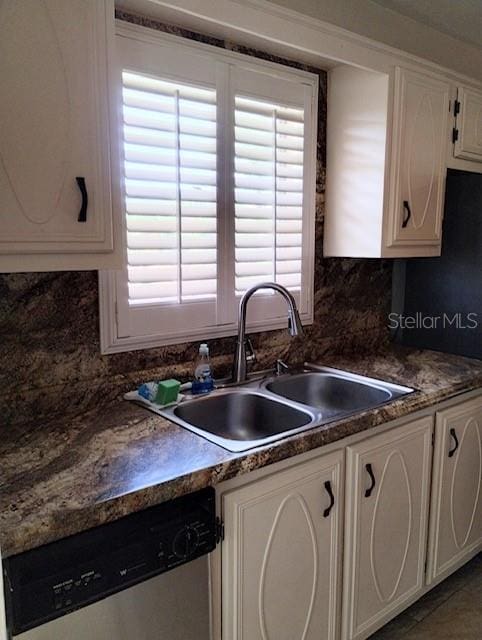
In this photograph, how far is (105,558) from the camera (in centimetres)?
104

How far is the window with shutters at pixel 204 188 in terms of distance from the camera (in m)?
1.66

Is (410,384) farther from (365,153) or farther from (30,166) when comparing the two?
(30,166)

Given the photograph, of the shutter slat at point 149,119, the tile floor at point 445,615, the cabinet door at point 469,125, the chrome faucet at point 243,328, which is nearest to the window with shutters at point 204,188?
the shutter slat at point 149,119

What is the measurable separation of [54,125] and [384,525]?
5.19 ft

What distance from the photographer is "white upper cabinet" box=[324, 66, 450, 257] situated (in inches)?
79.2

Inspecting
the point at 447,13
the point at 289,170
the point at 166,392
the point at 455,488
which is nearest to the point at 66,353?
the point at 166,392

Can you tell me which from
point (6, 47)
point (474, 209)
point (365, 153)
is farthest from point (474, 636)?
point (6, 47)

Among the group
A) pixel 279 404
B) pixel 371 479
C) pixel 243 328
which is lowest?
pixel 371 479

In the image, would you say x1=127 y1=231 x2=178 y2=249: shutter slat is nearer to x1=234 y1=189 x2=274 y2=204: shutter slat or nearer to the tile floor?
x1=234 y1=189 x2=274 y2=204: shutter slat

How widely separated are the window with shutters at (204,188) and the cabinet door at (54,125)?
263mm

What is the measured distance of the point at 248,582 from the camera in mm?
1325

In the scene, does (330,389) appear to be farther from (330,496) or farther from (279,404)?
(330,496)

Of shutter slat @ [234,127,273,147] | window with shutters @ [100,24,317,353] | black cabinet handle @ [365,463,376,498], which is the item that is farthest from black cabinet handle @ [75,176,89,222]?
black cabinet handle @ [365,463,376,498]

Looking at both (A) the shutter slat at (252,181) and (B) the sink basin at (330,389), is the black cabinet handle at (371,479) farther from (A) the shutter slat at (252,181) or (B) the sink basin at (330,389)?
(A) the shutter slat at (252,181)
